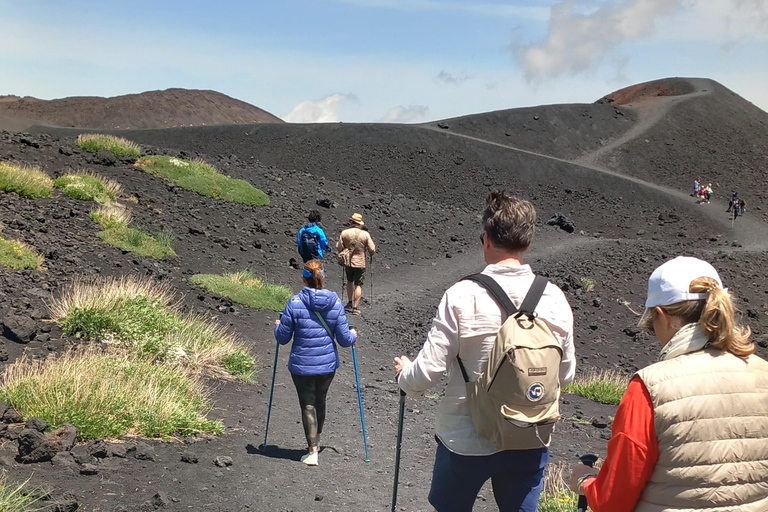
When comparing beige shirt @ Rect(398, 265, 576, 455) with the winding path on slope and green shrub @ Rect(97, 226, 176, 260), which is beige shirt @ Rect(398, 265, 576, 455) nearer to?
green shrub @ Rect(97, 226, 176, 260)

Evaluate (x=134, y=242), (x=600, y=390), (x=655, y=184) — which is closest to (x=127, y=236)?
(x=134, y=242)

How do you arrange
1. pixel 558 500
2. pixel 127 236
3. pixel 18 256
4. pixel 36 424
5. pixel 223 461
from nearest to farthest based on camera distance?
pixel 558 500
pixel 36 424
pixel 223 461
pixel 18 256
pixel 127 236

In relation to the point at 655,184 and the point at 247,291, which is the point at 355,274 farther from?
the point at 655,184

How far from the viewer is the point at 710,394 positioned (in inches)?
88.0

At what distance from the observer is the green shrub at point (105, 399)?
564 cm

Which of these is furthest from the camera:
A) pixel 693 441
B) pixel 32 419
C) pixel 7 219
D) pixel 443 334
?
pixel 7 219

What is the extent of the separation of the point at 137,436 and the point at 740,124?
52.9 m

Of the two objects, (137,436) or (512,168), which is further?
(512,168)

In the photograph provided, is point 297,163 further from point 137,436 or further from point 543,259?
point 137,436

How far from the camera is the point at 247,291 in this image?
13438 mm

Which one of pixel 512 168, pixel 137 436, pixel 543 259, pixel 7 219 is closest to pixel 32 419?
pixel 137 436

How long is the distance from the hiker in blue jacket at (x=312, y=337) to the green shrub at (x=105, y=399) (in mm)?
919

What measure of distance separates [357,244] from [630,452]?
1079cm

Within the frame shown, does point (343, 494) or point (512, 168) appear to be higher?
point (512, 168)
